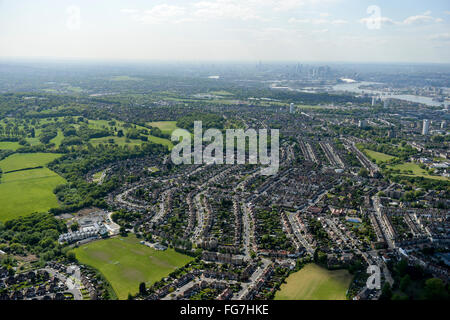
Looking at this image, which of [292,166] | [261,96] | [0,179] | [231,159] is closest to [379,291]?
[292,166]

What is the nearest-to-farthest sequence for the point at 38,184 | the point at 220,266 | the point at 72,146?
the point at 220,266 → the point at 38,184 → the point at 72,146

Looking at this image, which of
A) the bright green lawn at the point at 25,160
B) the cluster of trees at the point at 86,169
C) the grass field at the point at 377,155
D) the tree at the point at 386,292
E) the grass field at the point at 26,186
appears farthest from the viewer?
the grass field at the point at 377,155

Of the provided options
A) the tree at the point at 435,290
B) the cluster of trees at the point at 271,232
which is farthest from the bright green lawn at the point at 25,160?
the tree at the point at 435,290

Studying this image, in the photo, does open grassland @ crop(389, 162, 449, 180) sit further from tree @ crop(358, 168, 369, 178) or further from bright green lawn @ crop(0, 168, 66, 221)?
bright green lawn @ crop(0, 168, 66, 221)

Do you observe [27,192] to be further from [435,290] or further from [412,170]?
[412,170]

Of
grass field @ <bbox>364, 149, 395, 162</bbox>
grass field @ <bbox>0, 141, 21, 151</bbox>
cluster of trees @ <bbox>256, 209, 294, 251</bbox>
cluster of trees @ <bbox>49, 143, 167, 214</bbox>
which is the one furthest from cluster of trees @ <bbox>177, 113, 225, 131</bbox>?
cluster of trees @ <bbox>256, 209, 294, 251</bbox>

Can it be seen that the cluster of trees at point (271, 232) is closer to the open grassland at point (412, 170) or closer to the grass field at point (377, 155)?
the open grassland at point (412, 170)

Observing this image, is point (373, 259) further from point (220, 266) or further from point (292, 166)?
point (292, 166)
